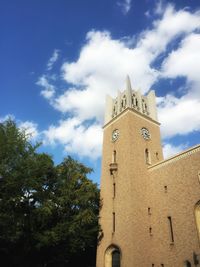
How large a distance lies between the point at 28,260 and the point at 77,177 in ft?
26.0

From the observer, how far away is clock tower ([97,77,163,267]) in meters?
20.0

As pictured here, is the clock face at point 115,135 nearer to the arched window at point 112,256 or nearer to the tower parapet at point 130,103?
the tower parapet at point 130,103

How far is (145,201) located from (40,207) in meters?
8.72

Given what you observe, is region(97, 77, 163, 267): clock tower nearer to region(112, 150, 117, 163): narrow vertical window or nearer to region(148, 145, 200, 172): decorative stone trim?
region(112, 150, 117, 163): narrow vertical window

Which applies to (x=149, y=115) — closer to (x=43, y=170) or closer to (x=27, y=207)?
(x=43, y=170)

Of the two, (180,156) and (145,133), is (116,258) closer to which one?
(180,156)

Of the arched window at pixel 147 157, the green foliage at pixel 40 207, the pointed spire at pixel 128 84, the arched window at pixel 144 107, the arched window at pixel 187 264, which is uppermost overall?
the pointed spire at pixel 128 84

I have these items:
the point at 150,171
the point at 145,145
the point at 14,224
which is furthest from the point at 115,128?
the point at 14,224

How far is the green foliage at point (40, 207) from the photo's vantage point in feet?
60.8

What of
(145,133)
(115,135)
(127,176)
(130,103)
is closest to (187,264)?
(127,176)

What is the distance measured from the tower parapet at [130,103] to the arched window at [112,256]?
45.7 feet

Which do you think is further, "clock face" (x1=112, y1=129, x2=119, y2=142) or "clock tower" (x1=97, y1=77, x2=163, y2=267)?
"clock face" (x1=112, y1=129, x2=119, y2=142)

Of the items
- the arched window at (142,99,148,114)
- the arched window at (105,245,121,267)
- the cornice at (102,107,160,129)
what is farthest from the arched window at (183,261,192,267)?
the arched window at (142,99,148,114)

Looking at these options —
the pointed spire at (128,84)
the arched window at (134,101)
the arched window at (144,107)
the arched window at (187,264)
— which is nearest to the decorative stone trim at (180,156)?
the arched window at (187,264)
